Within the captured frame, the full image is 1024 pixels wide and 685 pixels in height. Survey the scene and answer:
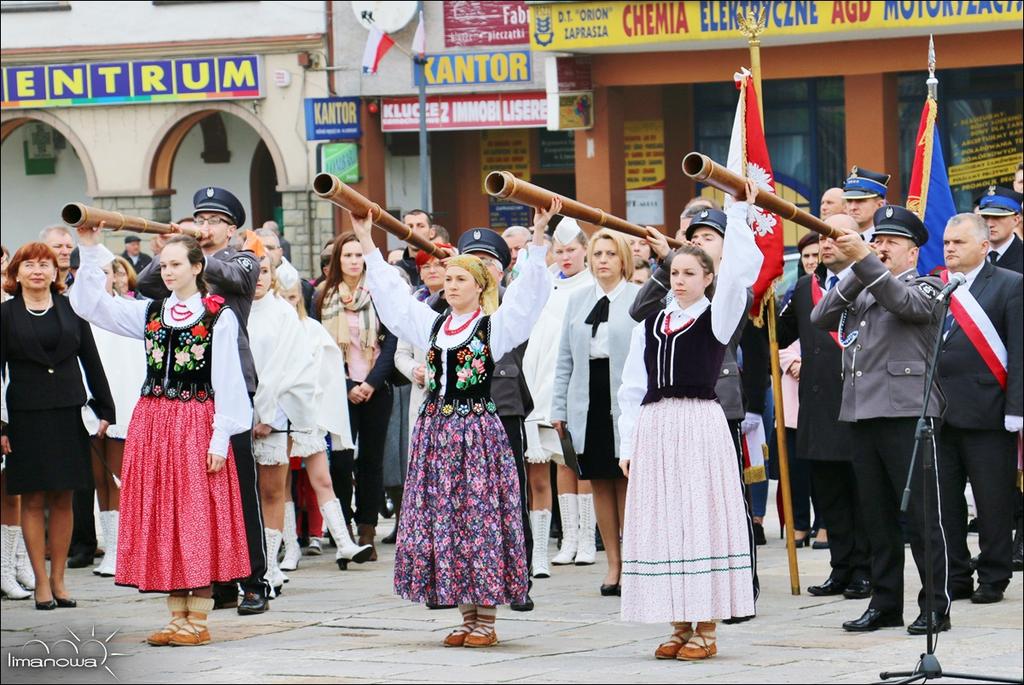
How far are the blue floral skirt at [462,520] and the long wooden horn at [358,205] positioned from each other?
89 centimetres

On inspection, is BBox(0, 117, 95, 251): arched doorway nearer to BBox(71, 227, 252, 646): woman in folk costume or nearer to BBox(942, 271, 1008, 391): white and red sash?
BBox(71, 227, 252, 646): woman in folk costume

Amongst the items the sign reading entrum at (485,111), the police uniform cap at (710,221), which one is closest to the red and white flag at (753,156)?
the police uniform cap at (710,221)

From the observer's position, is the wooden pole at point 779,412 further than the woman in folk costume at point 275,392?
No

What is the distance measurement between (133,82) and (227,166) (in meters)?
2.21

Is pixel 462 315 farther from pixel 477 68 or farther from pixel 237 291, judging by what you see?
pixel 477 68

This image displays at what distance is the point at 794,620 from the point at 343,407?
397 cm

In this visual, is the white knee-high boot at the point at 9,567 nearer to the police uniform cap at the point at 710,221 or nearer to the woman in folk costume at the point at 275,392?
the woman in folk costume at the point at 275,392

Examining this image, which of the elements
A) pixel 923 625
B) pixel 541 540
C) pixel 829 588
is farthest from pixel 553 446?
pixel 923 625

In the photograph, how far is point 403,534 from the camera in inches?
356

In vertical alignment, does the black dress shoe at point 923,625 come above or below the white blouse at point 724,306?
below

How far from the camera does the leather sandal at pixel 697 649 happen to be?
859 cm

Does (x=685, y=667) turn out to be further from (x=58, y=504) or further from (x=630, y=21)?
(x=630, y=21)

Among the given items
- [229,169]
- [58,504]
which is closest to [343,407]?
[58,504]

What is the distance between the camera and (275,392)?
11.4m
